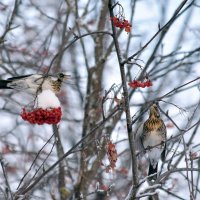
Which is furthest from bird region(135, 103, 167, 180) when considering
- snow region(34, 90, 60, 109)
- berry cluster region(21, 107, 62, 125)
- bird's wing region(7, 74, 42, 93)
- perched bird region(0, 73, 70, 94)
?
berry cluster region(21, 107, 62, 125)

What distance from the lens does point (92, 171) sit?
5469 mm

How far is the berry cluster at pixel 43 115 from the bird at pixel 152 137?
2.17m

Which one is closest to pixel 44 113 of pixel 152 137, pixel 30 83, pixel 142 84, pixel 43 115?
pixel 43 115

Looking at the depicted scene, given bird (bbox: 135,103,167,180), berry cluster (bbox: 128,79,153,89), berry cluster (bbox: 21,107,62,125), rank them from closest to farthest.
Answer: berry cluster (bbox: 21,107,62,125) < berry cluster (bbox: 128,79,153,89) < bird (bbox: 135,103,167,180)

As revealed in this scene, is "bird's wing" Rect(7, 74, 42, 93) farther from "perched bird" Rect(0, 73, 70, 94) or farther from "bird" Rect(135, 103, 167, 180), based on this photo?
"bird" Rect(135, 103, 167, 180)

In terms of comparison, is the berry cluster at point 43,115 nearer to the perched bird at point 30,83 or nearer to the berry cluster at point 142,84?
the berry cluster at point 142,84

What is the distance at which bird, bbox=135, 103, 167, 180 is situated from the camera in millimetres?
5367

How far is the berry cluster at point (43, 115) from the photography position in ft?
10.7

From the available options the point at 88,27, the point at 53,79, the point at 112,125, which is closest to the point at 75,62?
the point at 88,27

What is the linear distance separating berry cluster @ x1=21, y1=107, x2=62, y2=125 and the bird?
217cm

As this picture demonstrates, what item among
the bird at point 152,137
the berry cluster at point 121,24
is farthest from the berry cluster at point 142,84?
the bird at point 152,137

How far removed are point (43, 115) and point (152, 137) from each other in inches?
93.8

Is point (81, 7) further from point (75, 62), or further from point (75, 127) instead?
point (75, 127)

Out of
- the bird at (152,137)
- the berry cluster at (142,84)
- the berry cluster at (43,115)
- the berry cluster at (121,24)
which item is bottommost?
the berry cluster at (43,115)
